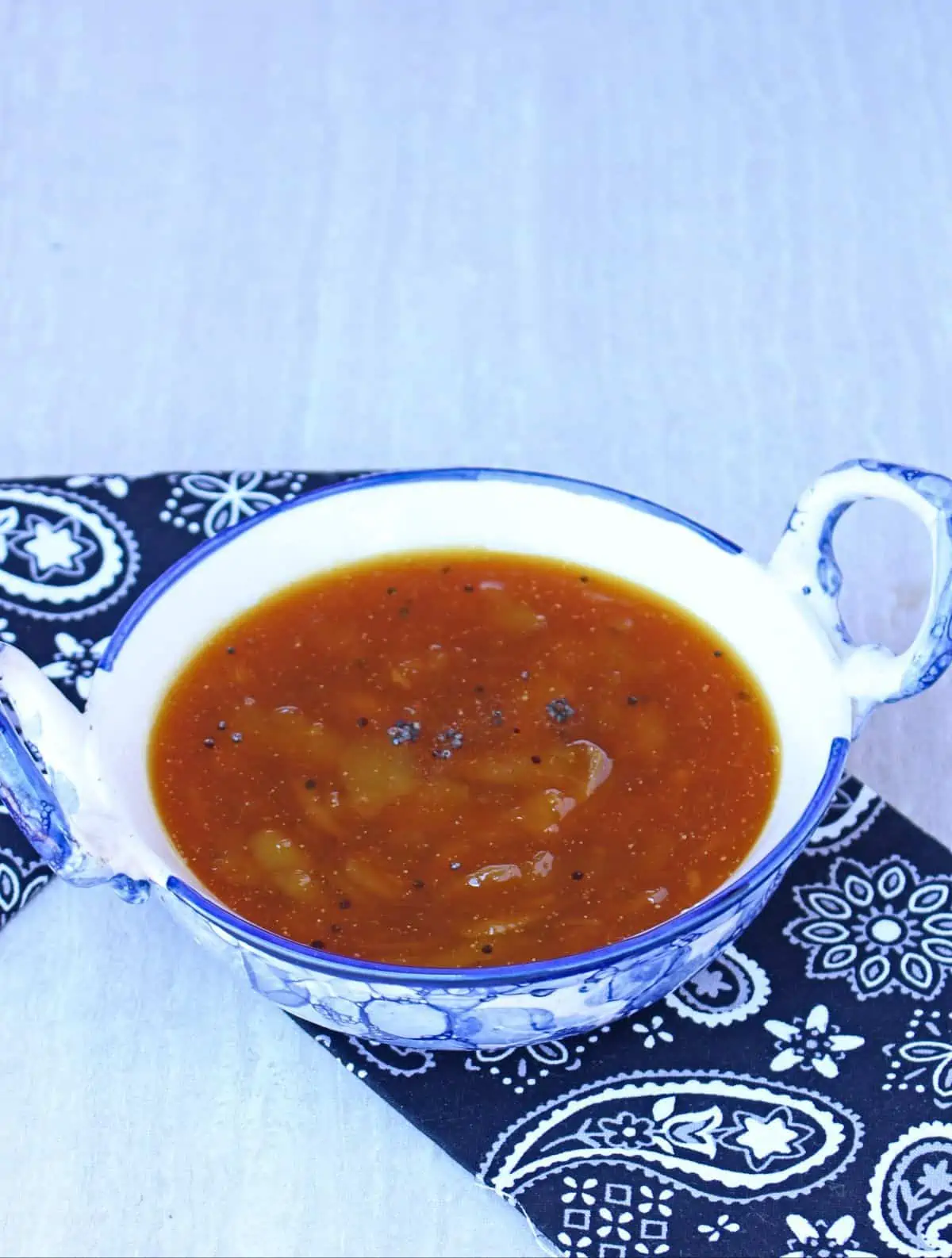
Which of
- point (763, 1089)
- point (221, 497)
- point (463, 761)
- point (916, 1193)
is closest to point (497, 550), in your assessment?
point (463, 761)

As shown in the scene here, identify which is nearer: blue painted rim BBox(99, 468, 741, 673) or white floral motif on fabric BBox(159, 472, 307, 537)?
blue painted rim BBox(99, 468, 741, 673)

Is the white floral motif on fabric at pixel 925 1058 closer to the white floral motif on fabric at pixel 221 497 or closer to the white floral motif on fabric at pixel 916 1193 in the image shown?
the white floral motif on fabric at pixel 916 1193

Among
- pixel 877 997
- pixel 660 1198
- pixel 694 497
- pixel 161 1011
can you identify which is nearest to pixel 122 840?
pixel 161 1011

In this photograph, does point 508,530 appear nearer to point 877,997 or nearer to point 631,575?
point 631,575

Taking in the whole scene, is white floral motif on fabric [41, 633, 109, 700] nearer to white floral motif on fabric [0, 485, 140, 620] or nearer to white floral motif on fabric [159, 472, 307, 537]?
white floral motif on fabric [0, 485, 140, 620]

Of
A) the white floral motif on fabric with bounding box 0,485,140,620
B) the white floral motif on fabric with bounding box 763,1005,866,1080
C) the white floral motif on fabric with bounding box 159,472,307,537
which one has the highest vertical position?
the white floral motif on fabric with bounding box 159,472,307,537

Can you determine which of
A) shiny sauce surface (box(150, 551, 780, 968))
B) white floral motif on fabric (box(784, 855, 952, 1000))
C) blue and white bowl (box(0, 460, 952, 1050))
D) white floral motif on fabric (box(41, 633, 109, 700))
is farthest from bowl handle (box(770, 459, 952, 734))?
white floral motif on fabric (box(41, 633, 109, 700))

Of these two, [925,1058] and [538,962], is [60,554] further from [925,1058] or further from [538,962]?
[925,1058]
